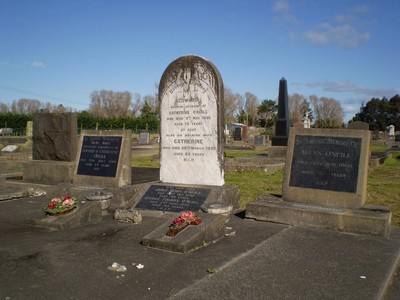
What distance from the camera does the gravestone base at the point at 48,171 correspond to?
8859mm

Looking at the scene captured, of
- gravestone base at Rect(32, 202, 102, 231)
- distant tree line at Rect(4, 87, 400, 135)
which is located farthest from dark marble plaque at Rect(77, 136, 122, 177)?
distant tree line at Rect(4, 87, 400, 135)

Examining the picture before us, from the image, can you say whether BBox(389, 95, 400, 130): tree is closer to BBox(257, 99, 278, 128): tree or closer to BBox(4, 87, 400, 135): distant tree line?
BBox(4, 87, 400, 135): distant tree line

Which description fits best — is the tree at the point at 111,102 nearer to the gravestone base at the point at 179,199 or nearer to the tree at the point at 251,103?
the tree at the point at 251,103

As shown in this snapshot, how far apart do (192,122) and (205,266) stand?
3413mm

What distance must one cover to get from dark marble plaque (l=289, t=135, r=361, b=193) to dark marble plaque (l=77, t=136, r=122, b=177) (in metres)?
3.69

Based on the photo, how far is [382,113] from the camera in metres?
70.6

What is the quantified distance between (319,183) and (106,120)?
53.8 meters

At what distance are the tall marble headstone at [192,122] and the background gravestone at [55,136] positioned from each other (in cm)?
298

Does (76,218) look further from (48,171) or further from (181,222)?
(48,171)

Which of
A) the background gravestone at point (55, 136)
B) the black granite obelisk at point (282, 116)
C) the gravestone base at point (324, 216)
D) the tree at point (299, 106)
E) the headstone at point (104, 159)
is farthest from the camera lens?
the tree at point (299, 106)

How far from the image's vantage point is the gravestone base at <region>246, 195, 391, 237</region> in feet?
17.4

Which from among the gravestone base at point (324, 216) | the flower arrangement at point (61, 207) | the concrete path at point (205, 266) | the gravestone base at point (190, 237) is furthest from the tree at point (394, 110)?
the flower arrangement at point (61, 207)

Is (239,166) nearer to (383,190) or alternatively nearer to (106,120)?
(383,190)

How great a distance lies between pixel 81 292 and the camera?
3.40 metres
